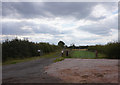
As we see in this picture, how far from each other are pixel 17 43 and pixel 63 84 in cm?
1551

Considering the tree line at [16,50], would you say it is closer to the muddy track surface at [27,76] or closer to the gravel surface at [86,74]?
the muddy track surface at [27,76]

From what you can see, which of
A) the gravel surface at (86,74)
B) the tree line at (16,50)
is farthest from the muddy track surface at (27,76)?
the tree line at (16,50)

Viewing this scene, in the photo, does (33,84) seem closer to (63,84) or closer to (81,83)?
(63,84)

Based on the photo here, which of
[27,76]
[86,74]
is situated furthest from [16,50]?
[86,74]

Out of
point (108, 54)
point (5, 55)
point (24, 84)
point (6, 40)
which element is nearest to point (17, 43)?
point (6, 40)

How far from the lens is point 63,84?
576 cm

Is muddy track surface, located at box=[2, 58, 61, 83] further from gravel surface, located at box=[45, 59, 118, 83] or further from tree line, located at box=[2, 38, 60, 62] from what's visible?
tree line, located at box=[2, 38, 60, 62]

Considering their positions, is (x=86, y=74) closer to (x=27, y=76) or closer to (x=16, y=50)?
(x=27, y=76)

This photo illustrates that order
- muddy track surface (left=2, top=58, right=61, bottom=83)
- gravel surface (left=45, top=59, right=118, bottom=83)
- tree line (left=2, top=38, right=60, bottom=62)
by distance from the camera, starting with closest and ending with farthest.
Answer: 1. gravel surface (left=45, top=59, right=118, bottom=83)
2. muddy track surface (left=2, top=58, right=61, bottom=83)
3. tree line (left=2, top=38, right=60, bottom=62)

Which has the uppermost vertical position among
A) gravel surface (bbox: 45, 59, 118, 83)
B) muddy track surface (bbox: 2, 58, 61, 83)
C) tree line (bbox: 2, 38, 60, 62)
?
tree line (bbox: 2, 38, 60, 62)

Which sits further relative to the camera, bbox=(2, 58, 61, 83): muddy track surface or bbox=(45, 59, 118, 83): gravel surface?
bbox=(2, 58, 61, 83): muddy track surface

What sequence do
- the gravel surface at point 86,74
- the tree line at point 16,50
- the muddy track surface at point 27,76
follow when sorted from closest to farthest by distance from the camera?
the gravel surface at point 86,74, the muddy track surface at point 27,76, the tree line at point 16,50

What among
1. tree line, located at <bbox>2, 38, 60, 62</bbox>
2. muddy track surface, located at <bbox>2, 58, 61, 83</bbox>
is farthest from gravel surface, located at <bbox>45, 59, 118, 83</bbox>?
tree line, located at <bbox>2, 38, 60, 62</bbox>

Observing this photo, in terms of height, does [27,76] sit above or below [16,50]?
below
